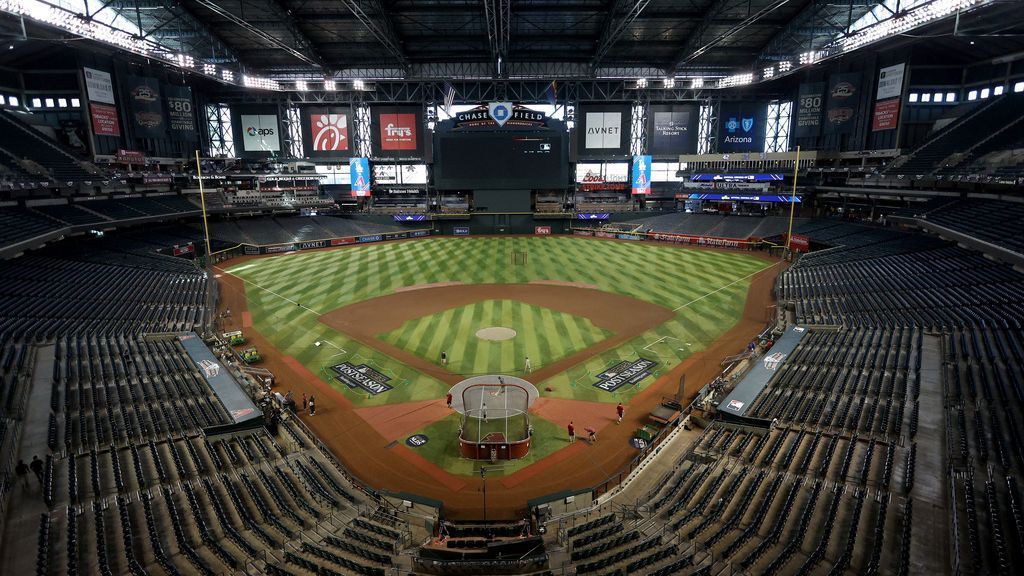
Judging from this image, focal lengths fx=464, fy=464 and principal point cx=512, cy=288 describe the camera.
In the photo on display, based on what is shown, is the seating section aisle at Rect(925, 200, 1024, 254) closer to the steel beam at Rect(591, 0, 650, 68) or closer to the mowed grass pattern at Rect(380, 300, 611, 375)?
the mowed grass pattern at Rect(380, 300, 611, 375)

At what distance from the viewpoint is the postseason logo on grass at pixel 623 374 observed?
70.1 feet

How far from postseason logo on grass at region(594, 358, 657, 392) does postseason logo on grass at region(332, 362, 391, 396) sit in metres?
9.89

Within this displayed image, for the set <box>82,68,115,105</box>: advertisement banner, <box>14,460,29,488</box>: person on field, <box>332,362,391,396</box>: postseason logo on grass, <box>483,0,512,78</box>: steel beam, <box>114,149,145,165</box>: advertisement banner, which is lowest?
<box>332,362,391,396</box>: postseason logo on grass

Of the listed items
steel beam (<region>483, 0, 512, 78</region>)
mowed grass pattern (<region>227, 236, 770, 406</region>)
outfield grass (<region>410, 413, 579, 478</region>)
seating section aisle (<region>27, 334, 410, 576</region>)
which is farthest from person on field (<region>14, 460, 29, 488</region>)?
steel beam (<region>483, 0, 512, 78</region>)

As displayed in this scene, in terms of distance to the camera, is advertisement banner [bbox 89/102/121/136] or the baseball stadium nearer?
the baseball stadium

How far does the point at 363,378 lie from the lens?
2214 centimetres

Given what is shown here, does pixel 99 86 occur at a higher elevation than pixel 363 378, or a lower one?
higher

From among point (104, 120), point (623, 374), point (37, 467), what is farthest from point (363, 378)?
point (104, 120)

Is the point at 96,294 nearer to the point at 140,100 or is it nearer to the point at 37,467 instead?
the point at 37,467

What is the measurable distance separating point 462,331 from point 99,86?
46.9 metres

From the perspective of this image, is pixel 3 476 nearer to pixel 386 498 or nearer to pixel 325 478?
pixel 325 478

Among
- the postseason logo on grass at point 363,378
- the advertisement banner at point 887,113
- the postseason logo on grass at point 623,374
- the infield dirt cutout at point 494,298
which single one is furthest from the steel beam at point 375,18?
the advertisement banner at point 887,113

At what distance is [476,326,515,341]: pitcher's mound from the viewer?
26736 millimetres

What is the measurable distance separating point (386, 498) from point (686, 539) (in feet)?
27.5
